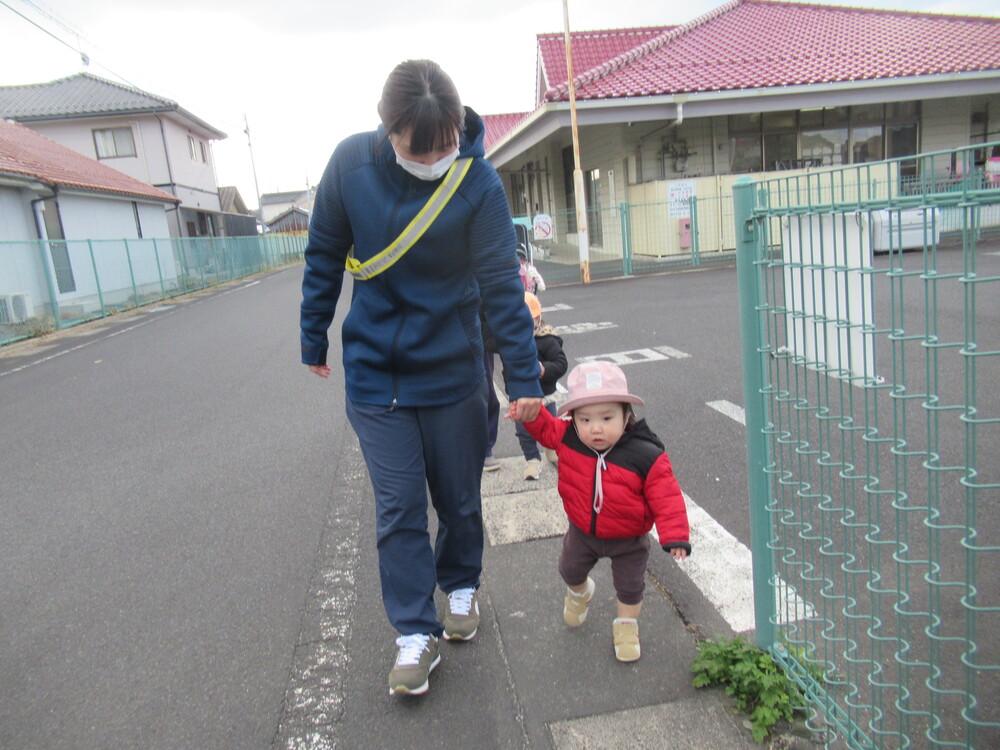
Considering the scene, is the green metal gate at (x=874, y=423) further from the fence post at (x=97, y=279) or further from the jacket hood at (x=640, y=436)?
the fence post at (x=97, y=279)

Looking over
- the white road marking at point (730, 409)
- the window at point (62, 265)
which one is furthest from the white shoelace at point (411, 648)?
the window at point (62, 265)

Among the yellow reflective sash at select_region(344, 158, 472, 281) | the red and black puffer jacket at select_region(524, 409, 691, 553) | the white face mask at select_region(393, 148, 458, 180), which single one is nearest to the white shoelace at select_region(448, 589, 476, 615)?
the red and black puffer jacket at select_region(524, 409, 691, 553)

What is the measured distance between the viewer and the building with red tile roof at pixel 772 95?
52.6 feet

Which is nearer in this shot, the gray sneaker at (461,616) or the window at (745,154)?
the gray sneaker at (461,616)

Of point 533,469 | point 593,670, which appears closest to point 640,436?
point 593,670

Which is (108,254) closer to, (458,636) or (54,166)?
(54,166)

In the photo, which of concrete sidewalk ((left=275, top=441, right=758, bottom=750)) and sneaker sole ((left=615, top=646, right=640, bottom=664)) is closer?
concrete sidewalk ((left=275, top=441, right=758, bottom=750))

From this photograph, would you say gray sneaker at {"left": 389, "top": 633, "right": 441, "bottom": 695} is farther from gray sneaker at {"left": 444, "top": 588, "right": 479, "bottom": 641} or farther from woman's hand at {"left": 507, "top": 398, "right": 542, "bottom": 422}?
woman's hand at {"left": 507, "top": 398, "right": 542, "bottom": 422}

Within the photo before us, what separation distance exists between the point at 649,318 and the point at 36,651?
8281 mm

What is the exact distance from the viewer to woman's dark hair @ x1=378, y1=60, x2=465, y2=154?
86.0 inches

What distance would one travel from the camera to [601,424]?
8.18 feet

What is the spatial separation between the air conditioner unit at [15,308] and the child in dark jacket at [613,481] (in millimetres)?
13658

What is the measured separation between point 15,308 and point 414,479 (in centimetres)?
1406

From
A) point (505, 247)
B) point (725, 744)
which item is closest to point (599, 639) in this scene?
point (725, 744)
